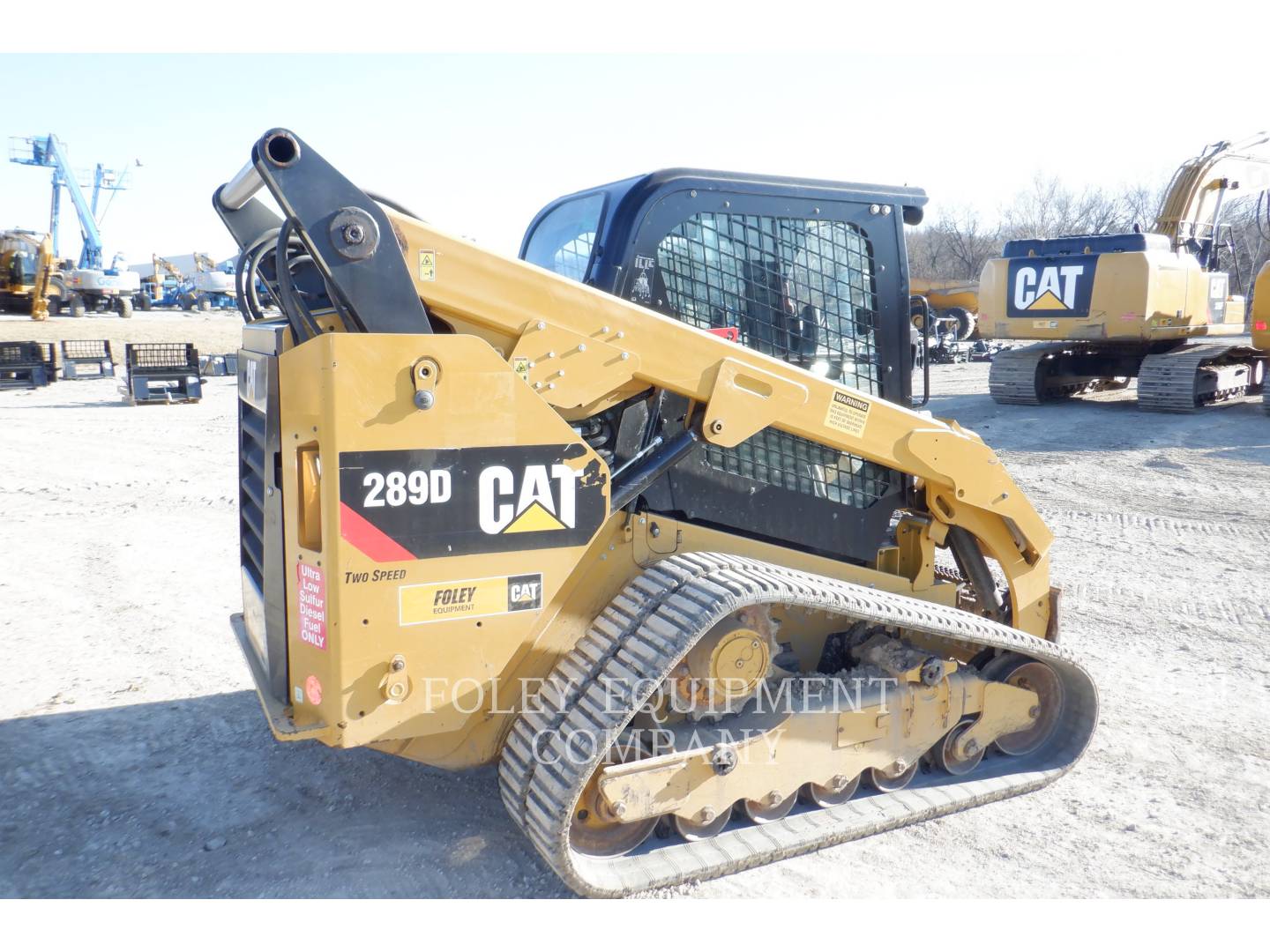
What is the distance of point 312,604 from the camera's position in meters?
2.98

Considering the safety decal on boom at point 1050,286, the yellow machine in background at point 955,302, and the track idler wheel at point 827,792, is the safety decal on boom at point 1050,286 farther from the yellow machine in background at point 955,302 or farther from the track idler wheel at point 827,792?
the track idler wheel at point 827,792

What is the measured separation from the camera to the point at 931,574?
14.0 feet

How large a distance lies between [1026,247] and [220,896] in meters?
14.8

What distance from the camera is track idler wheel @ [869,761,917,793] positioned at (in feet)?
12.6

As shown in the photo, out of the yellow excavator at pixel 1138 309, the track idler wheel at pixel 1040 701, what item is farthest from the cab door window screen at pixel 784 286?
the yellow excavator at pixel 1138 309

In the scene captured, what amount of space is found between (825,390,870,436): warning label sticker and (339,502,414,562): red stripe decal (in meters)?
1.63

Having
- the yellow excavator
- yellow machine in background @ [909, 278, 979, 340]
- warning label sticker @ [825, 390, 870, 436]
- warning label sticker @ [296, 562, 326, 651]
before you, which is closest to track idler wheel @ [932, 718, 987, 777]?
warning label sticker @ [825, 390, 870, 436]

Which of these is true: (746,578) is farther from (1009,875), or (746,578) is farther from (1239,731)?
(1239,731)

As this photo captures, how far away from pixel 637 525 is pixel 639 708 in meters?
0.67

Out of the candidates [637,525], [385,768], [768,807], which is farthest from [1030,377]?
[385,768]

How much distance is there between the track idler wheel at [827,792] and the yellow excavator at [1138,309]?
12.2m

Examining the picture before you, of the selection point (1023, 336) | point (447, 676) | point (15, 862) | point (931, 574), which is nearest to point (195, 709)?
point (15, 862)

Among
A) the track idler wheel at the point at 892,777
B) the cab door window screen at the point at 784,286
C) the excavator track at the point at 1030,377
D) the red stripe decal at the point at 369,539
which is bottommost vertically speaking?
the track idler wheel at the point at 892,777

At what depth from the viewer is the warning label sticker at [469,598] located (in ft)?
9.69
